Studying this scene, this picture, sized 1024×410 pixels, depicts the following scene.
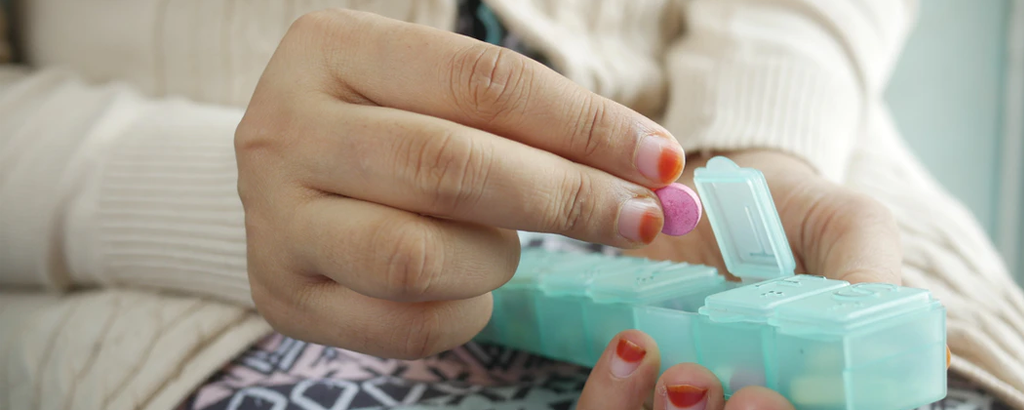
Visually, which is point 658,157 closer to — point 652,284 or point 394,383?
point 652,284

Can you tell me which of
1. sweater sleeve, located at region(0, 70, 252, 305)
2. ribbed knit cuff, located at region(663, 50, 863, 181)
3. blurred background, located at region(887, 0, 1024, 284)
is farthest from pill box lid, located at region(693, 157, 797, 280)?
blurred background, located at region(887, 0, 1024, 284)

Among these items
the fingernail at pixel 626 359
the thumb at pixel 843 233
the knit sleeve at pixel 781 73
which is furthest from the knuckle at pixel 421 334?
the knit sleeve at pixel 781 73

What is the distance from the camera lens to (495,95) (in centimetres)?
33

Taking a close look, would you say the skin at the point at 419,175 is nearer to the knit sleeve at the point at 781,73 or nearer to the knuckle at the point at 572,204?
the knuckle at the point at 572,204

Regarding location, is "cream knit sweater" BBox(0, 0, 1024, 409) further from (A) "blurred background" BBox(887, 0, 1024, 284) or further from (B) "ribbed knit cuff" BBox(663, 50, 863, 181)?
(A) "blurred background" BBox(887, 0, 1024, 284)

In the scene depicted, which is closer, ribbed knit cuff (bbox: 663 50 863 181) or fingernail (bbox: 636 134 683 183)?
fingernail (bbox: 636 134 683 183)

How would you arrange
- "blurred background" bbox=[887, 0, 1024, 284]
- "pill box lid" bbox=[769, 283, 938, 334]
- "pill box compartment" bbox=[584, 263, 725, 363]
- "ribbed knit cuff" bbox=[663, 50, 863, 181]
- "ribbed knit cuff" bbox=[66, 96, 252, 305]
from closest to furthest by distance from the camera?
"pill box lid" bbox=[769, 283, 938, 334] < "pill box compartment" bbox=[584, 263, 725, 363] < "ribbed knit cuff" bbox=[66, 96, 252, 305] < "ribbed knit cuff" bbox=[663, 50, 863, 181] < "blurred background" bbox=[887, 0, 1024, 284]

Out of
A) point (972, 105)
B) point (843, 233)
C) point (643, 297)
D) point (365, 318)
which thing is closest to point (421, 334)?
point (365, 318)

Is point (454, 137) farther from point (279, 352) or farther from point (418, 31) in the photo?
point (279, 352)

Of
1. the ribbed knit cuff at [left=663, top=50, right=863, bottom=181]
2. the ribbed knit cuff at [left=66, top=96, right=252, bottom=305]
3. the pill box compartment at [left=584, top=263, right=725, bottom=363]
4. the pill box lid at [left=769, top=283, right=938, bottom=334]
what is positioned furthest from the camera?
the ribbed knit cuff at [left=663, top=50, right=863, bottom=181]

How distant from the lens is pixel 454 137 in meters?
0.32

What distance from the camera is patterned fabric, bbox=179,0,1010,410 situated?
437 mm

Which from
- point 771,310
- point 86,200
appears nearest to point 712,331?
point 771,310

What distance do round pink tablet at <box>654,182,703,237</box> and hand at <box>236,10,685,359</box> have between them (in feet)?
0.04
